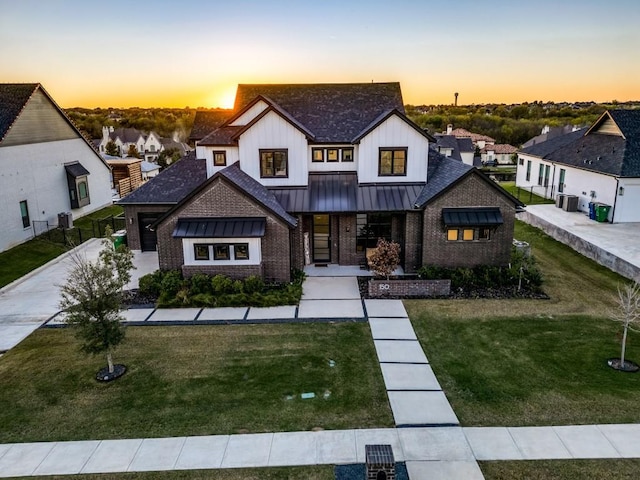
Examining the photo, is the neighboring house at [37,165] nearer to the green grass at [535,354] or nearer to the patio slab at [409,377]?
the patio slab at [409,377]

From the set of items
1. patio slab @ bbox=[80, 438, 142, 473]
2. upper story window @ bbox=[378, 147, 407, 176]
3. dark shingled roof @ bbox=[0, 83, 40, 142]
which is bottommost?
patio slab @ bbox=[80, 438, 142, 473]

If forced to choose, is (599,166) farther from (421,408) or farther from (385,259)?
(421,408)

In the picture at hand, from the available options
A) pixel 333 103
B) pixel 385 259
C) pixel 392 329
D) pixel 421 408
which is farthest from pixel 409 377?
pixel 333 103

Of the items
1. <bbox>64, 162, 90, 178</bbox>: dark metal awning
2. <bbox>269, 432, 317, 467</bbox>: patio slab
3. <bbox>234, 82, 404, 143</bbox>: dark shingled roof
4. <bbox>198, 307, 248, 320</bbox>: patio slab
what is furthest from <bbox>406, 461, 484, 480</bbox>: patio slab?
<bbox>64, 162, 90, 178</bbox>: dark metal awning

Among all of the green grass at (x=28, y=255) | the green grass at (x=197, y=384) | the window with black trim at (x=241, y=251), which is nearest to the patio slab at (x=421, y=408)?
the green grass at (x=197, y=384)

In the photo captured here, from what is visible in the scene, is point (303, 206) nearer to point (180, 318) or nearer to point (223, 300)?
point (223, 300)

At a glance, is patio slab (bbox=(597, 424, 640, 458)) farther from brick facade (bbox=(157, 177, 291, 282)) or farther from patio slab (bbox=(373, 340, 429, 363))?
brick facade (bbox=(157, 177, 291, 282))

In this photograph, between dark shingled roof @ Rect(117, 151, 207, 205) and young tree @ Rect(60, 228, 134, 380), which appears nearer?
young tree @ Rect(60, 228, 134, 380)
